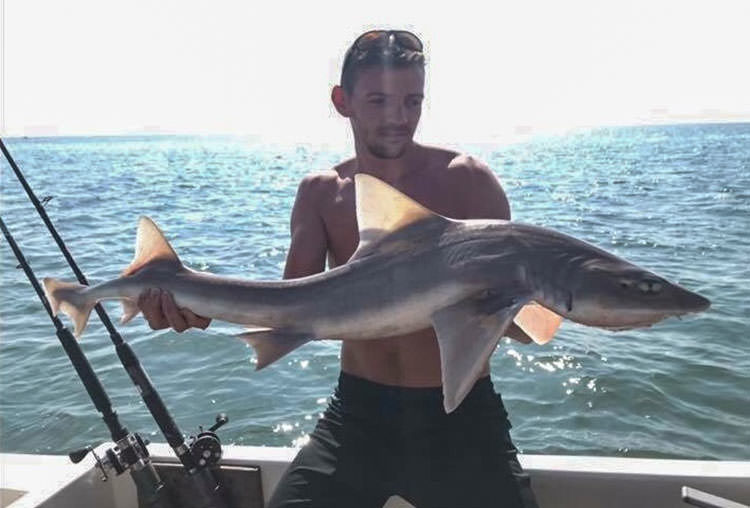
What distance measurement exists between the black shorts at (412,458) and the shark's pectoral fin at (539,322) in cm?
51

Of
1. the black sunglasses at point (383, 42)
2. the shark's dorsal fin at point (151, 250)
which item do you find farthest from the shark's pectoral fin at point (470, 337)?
the black sunglasses at point (383, 42)

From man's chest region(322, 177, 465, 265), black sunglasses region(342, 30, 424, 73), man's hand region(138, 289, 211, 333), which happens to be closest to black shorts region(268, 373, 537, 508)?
man's chest region(322, 177, 465, 265)

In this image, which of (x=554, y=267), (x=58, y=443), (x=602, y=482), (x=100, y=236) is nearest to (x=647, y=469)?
(x=602, y=482)

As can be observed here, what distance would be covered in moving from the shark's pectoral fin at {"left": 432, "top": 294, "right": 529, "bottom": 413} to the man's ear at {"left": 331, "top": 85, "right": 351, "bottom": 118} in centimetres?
145

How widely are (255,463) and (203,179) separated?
38051 millimetres

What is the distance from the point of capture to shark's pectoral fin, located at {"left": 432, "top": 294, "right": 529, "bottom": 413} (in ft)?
8.55

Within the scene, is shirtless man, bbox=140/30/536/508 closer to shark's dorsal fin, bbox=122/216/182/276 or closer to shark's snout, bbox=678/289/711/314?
shark's dorsal fin, bbox=122/216/182/276

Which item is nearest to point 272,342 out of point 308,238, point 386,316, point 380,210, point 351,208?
point 386,316

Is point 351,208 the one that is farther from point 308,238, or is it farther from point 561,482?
point 561,482

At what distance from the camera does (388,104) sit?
137 inches

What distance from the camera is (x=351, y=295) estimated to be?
289 centimetres

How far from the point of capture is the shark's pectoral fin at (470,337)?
2605 mm

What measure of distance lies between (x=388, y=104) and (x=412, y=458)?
174 centimetres

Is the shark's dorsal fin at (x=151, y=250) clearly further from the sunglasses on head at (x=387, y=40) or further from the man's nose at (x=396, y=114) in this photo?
the sunglasses on head at (x=387, y=40)
